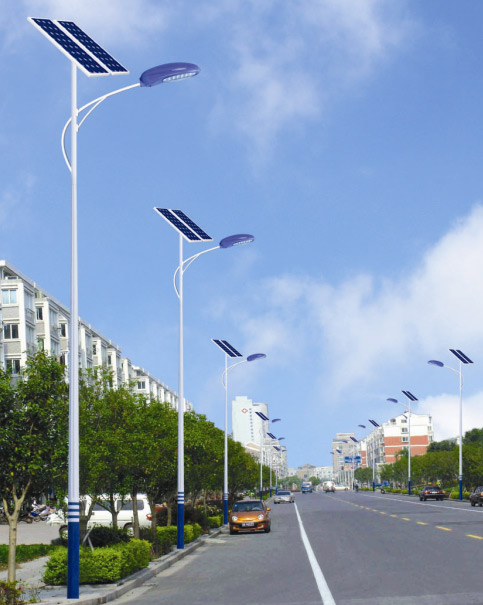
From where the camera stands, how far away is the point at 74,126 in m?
14.7

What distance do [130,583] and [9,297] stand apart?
196ft

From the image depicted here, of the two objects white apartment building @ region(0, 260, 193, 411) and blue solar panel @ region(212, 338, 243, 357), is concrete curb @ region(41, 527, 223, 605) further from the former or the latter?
white apartment building @ region(0, 260, 193, 411)

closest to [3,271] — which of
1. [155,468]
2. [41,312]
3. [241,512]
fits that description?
[41,312]

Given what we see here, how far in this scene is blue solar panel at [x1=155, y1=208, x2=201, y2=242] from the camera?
2841 cm

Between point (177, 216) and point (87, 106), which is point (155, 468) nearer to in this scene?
point (177, 216)

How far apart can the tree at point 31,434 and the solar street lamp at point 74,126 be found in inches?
24.2

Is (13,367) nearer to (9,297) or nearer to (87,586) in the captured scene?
(9,297)

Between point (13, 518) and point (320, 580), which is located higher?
point (13, 518)

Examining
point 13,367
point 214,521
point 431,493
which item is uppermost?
point 13,367

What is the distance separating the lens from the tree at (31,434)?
45.0 feet

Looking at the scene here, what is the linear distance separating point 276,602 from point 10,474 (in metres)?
4.44

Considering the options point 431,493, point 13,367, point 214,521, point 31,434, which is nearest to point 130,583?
point 31,434

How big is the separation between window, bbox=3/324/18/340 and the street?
46588 millimetres

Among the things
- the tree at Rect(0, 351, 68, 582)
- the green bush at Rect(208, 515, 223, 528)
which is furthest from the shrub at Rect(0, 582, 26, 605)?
the green bush at Rect(208, 515, 223, 528)
